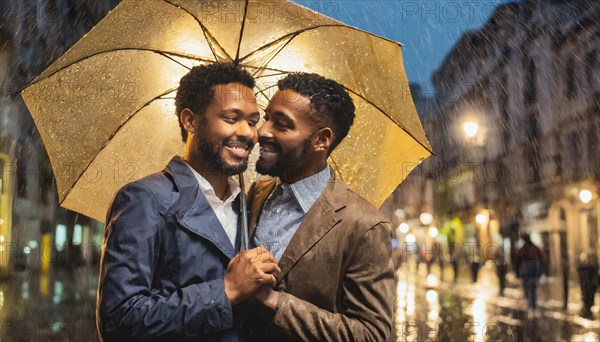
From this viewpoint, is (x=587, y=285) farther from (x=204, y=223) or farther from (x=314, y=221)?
(x=204, y=223)

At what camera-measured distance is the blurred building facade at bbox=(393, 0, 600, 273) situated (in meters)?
37.9

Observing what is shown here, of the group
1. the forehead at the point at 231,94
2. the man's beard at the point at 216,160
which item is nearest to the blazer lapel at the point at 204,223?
the man's beard at the point at 216,160

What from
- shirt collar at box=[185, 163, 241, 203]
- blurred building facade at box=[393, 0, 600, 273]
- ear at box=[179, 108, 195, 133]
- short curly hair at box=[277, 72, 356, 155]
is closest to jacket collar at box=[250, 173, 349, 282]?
shirt collar at box=[185, 163, 241, 203]

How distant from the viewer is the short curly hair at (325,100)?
316 centimetres

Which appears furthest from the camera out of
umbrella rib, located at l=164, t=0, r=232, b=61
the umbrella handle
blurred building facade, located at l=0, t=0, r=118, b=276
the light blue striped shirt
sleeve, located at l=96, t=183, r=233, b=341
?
blurred building facade, located at l=0, t=0, r=118, b=276

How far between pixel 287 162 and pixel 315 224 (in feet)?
0.88

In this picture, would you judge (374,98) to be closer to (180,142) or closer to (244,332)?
(180,142)

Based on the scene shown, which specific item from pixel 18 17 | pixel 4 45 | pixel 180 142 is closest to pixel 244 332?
pixel 180 142

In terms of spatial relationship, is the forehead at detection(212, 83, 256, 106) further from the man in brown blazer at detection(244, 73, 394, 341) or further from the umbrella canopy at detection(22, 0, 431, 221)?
the umbrella canopy at detection(22, 0, 431, 221)

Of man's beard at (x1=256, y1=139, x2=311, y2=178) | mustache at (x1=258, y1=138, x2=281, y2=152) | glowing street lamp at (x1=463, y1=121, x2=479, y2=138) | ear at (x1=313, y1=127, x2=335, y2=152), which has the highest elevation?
glowing street lamp at (x1=463, y1=121, x2=479, y2=138)

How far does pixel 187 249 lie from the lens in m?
2.79

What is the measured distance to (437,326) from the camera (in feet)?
45.2

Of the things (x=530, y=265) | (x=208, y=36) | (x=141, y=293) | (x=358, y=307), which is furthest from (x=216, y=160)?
(x=530, y=265)

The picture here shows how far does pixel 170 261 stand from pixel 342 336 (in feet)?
2.05
